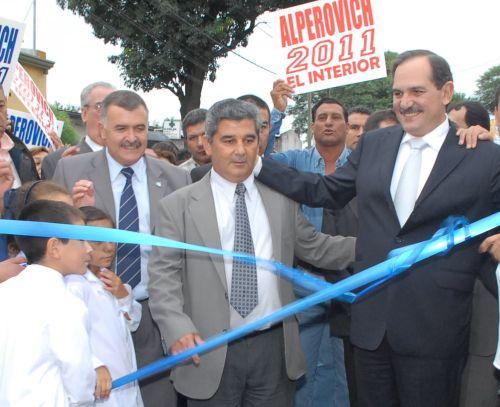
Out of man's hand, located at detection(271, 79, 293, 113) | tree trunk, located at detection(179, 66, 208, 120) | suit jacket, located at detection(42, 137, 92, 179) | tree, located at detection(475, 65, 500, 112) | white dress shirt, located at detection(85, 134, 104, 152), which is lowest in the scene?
suit jacket, located at detection(42, 137, 92, 179)

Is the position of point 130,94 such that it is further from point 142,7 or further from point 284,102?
point 142,7

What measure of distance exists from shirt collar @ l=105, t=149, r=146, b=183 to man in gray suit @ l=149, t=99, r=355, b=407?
61cm

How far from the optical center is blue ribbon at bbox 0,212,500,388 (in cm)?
252

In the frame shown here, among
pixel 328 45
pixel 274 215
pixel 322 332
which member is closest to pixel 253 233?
pixel 274 215

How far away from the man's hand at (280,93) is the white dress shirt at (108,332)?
2.27 m

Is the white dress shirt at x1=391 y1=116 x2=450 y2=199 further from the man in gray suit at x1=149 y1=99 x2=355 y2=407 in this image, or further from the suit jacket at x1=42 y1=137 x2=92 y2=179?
the suit jacket at x1=42 y1=137 x2=92 y2=179

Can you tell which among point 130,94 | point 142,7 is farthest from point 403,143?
point 142,7

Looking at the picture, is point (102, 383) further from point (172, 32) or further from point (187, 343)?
point (172, 32)

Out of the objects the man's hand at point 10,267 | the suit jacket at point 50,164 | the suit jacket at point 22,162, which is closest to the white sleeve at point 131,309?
the man's hand at point 10,267

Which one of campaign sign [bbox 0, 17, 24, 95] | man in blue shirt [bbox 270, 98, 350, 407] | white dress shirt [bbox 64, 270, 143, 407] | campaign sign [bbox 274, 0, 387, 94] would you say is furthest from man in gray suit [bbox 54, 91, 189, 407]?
campaign sign [bbox 274, 0, 387, 94]

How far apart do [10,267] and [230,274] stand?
111 cm

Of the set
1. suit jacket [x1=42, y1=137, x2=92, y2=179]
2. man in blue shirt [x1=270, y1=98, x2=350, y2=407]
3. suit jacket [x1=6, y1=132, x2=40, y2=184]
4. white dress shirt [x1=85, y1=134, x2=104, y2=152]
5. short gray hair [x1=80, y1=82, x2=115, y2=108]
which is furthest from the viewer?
short gray hair [x1=80, y1=82, x2=115, y2=108]

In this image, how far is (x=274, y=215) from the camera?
3299 mm

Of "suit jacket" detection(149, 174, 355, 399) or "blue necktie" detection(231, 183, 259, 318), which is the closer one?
"suit jacket" detection(149, 174, 355, 399)
